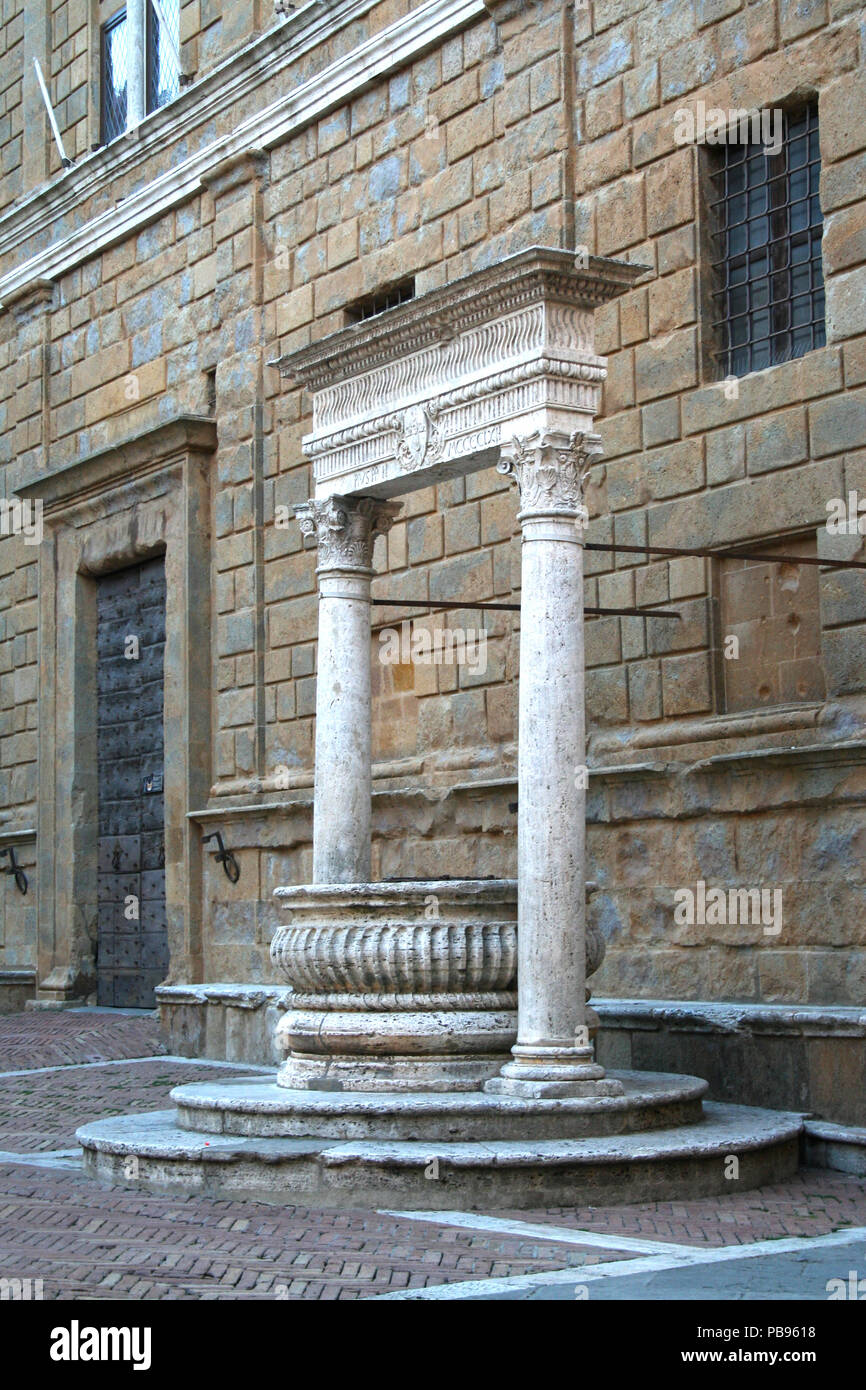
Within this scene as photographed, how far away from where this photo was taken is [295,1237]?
276 inches

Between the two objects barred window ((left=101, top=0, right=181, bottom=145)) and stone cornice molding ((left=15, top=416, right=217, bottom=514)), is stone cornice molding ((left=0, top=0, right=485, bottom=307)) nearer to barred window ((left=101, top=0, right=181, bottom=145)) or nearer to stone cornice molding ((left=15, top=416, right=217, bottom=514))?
barred window ((left=101, top=0, right=181, bottom=145))

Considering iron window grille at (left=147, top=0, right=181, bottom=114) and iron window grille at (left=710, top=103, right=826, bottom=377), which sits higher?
iron window grille at (left=147, top=0, right=181, bottom=114)

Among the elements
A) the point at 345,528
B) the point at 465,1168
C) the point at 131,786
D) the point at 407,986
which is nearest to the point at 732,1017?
the point at 407,986

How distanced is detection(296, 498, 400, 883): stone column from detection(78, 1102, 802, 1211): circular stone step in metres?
2.15

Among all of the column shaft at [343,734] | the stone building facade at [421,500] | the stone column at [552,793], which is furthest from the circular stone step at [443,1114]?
the column shaft at [343,734]

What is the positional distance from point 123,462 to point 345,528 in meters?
7.99

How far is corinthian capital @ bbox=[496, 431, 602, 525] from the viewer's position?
8641 millimetres

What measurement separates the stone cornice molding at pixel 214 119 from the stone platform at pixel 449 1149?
8732 millimetres

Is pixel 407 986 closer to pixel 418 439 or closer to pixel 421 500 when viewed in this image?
pixel 418 439

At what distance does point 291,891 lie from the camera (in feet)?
30.2

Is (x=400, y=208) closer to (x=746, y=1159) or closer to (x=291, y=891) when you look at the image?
(x=291, y=891)

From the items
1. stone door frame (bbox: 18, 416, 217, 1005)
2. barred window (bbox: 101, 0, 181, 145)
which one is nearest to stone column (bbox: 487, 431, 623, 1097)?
stone door frame (bbox: 18, 416, 217, 1005)

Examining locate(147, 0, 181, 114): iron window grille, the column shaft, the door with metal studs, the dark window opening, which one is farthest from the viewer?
locate(147, 0, 181, 114): iron window grille
